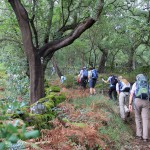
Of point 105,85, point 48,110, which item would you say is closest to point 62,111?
point 48,110

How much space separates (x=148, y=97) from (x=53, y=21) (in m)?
5.50

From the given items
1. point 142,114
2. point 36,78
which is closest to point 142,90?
point 142,114

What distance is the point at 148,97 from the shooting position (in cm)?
772

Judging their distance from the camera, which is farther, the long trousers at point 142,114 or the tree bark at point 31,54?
the tree bark at point 31,54

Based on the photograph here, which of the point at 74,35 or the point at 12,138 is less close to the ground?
the point at 74,35

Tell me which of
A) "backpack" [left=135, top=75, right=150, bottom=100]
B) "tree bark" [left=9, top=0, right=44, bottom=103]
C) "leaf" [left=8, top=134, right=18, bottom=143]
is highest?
"tree bark" [left=9, top=0, right=44, bottom=103]

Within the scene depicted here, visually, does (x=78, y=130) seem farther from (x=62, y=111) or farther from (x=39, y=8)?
(x=39, y=8)

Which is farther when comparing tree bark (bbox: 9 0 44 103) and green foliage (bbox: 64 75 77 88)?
green foliage (bbox: 64 75 77 88)

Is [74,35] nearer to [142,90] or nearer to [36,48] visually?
[36,48]

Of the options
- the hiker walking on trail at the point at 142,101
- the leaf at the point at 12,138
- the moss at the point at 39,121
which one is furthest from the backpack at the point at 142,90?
the leaf at the point at 12,138

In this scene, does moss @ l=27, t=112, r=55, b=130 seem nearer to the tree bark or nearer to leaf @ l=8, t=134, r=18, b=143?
the tree bark

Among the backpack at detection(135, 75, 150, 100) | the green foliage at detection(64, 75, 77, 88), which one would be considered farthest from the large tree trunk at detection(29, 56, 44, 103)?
the green foliage at detection(64, 75, 77, 88)

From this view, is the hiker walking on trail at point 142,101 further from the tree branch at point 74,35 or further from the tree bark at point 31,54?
the tree bark at point 31,54

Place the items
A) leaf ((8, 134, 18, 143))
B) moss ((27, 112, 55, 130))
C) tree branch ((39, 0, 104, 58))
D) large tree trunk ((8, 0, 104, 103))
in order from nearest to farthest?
leaf ((8, 134, 18, 143))
moss ((27, 112, 55, 130))
tree branch ((39, 0, 104, 58))
large tree trunk ((8, 0, 104, 103))
